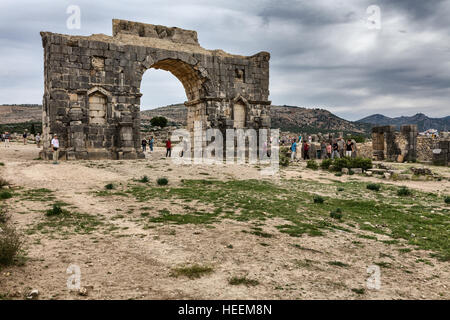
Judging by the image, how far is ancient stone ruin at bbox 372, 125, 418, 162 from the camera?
2536cm

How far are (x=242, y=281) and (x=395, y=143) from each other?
83.1ft

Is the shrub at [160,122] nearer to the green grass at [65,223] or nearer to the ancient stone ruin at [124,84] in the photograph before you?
the ancient stone ruin at [124,84]

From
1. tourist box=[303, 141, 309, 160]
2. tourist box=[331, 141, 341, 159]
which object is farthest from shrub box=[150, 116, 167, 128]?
tourist box=[331, 141, 341, 159]

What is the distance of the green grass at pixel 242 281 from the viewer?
15.0 ft

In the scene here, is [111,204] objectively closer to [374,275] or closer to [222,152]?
[374,275]

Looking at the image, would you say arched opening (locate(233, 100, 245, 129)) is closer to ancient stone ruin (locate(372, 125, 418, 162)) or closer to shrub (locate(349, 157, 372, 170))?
shrub (locate(349, 157, 372, 170))

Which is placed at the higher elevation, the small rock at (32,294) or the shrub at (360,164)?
the shrub at (360,164)

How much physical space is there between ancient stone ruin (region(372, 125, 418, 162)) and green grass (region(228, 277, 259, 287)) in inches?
957

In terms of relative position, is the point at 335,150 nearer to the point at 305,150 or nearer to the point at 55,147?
the point at 305,150

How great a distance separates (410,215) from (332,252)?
414 centimetres

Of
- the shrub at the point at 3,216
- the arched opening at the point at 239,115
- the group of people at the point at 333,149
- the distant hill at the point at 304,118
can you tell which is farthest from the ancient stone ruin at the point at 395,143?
the distant hill at the point at 304,118

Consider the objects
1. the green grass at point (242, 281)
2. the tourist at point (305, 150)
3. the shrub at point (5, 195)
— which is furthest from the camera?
the tourist at point (305, 150)

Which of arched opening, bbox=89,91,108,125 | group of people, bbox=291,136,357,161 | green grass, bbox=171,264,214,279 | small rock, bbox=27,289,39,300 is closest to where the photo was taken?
small rock, bbox=27,289,39,300

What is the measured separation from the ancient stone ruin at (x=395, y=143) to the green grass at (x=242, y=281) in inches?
957
